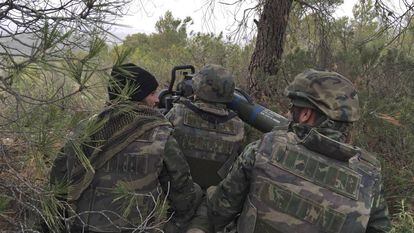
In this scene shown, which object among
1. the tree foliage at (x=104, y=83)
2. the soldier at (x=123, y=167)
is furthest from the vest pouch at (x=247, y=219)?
the tree foliage at (x=104, y=83)

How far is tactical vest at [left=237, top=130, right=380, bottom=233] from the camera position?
2.19 meters

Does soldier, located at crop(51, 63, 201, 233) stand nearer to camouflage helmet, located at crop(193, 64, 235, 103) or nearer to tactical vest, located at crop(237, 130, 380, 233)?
tactical vest, located at crop(237, 130, 380, 233)

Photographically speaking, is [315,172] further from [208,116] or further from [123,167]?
[208,116]

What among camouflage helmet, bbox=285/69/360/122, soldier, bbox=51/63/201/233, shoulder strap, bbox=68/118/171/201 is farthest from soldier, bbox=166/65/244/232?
camouflage helmet, bbox=285/69/360/122

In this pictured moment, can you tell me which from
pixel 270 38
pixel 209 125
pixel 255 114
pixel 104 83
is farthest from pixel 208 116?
pixel 270 38

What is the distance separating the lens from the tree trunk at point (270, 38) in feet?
18.0

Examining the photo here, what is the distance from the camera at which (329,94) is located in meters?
2.23

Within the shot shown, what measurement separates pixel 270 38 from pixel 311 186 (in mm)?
3594

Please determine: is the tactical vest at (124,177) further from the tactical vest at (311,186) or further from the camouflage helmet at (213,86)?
the camouflage helmet at (213,86)

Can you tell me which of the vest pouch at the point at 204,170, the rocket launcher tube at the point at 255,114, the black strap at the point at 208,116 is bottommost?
the vest pouch at the point at 204,170

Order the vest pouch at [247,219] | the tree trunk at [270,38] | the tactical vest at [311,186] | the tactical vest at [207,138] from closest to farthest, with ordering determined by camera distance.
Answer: the tactical vest at [311,186]
the vest pouch at [247,219]
the tactical vest at [207,138]
the tree trunk at [270,38]

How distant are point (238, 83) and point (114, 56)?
4993 mm

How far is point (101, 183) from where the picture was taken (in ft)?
8.57

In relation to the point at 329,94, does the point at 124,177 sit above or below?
A: below
